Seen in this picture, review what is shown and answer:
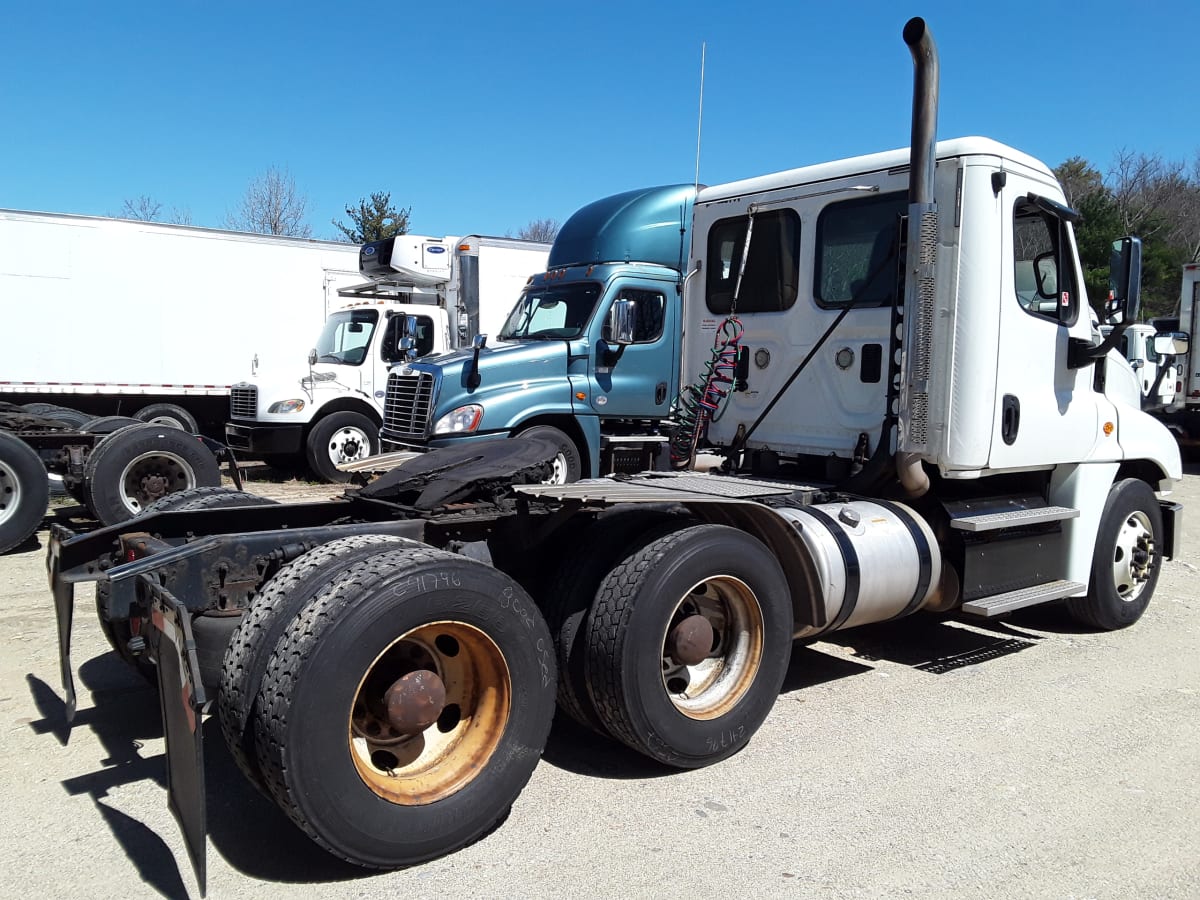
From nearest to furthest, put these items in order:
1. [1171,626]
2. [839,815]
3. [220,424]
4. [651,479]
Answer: [839,815] < [651,479] < [1171,626] < [220,424]

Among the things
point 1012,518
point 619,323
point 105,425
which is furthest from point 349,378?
point 1012,518

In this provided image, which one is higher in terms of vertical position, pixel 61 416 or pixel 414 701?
pixel 61 416

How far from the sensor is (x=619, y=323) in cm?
1037

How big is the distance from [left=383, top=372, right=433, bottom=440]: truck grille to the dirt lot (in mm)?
4814

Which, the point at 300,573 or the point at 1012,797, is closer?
the point at 300,573

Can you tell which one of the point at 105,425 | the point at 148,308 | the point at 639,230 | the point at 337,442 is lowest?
the point at 337,442

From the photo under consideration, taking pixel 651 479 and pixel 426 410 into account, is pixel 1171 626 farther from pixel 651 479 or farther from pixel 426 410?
pixel 426 410

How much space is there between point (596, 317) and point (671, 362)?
1055mm

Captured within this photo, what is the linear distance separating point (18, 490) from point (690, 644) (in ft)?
21.0

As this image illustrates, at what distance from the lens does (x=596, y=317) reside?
10.4 meters

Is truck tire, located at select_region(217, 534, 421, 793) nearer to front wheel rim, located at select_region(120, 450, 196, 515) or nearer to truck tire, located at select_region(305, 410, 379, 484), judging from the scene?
front wheel rim, located at select_region(120, 450, 196, 515)

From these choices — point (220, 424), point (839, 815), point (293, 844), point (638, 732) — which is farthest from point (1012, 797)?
point (220, 424)

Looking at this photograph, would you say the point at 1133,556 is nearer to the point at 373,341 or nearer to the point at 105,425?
the point at 105,425

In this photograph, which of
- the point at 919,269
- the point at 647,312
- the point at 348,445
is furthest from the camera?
the point at 348,445
